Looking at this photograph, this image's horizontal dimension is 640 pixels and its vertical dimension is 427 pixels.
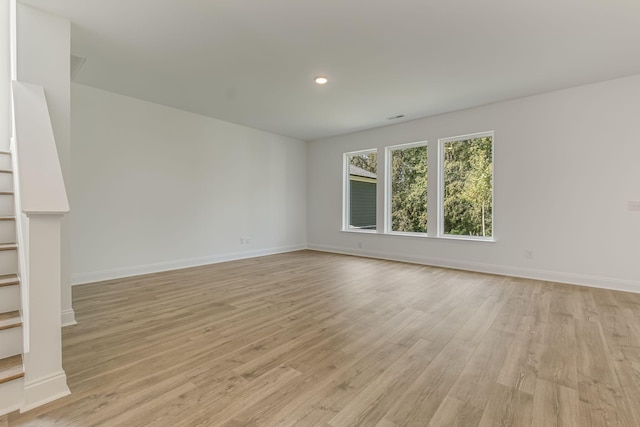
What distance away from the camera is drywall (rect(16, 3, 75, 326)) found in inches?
96.1

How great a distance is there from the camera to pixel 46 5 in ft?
8.04

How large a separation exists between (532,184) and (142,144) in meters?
6.02

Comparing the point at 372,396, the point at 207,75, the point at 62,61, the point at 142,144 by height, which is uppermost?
the point at 207,75

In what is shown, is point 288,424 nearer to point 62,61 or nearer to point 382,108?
point 62,61

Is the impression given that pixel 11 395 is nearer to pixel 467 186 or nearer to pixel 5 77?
pixel 5 77

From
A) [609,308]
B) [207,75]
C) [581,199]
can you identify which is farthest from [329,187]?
[609,308]

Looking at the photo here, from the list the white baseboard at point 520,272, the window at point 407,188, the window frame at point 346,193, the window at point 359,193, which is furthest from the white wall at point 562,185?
the window frame at point 346,193

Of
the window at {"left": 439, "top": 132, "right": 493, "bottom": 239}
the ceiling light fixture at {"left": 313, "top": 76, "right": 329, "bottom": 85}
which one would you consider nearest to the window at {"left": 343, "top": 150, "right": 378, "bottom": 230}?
the window at {"left": 439, "top": 132, "right": 493, "bottom": 239}

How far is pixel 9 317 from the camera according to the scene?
1802mm

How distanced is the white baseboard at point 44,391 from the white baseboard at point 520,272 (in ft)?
16.6

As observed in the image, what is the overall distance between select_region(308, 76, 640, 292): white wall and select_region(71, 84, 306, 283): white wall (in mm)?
3565

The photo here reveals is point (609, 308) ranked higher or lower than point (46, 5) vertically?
lower

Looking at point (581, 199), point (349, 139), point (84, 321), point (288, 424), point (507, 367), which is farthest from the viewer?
point (349, 139)

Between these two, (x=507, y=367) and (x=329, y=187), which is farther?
(x=329, y=187)
